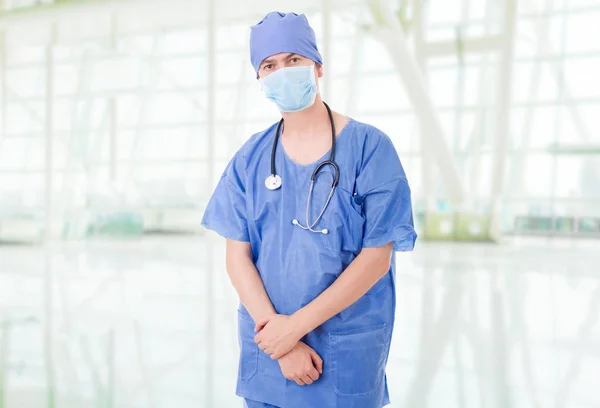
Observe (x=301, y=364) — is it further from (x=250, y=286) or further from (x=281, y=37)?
(x=281, y=37)

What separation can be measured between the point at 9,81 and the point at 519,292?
1135 centimetres

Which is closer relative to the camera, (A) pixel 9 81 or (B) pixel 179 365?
(B) pixel 179 365

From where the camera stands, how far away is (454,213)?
33.9 feet

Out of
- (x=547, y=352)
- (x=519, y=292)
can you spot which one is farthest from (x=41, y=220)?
(x=547, y=352)

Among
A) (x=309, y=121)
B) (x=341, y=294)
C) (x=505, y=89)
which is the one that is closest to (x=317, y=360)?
(x=341, y=294)

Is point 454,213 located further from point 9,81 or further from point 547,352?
point 9,81

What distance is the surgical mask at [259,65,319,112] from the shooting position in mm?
1057

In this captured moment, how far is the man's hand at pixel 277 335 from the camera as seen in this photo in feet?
3.31

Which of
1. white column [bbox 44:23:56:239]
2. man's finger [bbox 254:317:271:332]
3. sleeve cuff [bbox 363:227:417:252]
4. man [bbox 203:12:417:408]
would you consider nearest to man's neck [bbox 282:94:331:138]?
man [bbox 203:12:417:408]

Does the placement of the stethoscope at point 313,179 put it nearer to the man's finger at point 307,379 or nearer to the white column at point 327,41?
the man's finger at point 307,379

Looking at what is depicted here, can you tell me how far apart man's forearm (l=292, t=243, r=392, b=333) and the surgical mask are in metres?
0.30

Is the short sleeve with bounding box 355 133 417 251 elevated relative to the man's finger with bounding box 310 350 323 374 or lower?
elevated

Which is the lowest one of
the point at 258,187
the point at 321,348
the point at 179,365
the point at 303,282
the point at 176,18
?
the point at 179,365

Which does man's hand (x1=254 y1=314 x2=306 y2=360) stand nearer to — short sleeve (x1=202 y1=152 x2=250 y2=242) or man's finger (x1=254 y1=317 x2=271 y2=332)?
man's finger (x1=254 y1=317 x2=271 y2=332)
